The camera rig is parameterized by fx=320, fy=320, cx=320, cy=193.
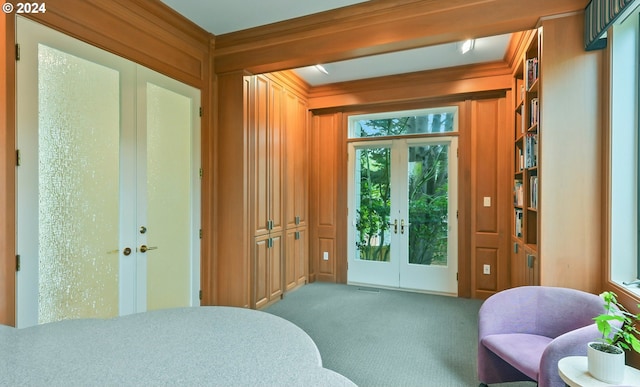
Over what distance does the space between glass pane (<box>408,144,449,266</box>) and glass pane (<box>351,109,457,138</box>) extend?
246 millimetres

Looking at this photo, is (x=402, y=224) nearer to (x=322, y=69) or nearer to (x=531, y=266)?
(x=531, y=266)

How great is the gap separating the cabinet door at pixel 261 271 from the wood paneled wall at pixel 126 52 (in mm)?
493

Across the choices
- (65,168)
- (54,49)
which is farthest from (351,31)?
(65,168)

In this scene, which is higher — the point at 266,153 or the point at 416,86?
the point at 416,86

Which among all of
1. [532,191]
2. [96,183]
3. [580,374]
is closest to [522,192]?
[532,191]

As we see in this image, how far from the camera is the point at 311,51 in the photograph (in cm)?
290

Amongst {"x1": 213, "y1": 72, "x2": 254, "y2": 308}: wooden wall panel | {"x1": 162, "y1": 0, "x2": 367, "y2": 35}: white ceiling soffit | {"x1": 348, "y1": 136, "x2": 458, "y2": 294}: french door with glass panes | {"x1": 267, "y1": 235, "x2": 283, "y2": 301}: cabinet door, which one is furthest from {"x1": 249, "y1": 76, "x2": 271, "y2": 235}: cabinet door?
{"x1": 348, "y1": 136, "x2": 458, "y2": 294}: french door with glass panes

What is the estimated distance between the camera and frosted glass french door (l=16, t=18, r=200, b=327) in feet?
6.29

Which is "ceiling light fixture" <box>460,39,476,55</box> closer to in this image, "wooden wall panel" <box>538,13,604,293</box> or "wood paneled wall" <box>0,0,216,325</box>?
"wooden wall panel" <box>538,13,604,293</box>

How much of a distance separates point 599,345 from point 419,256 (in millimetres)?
2891

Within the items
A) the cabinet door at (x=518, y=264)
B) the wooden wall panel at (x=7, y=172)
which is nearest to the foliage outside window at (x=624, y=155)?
the cabinet door at (x=518, y=264)

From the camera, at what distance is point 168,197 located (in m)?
2.86

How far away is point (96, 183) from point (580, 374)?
3064 millimetres

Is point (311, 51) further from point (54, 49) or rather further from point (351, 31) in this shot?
point (54, 49)
